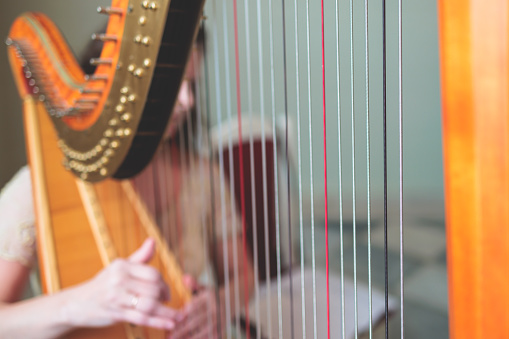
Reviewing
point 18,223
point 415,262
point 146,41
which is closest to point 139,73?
point 146,41

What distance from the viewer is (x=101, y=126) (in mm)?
710

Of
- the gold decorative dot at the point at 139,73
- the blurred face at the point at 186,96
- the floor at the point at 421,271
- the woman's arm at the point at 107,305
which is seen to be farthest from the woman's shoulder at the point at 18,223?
the floor at the point at 421,271

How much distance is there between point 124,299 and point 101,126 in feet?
0.88

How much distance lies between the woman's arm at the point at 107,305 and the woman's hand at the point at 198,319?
4.0 inches

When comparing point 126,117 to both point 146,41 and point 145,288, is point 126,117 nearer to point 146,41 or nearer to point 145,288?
point 146,41

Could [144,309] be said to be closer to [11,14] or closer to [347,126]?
[347,126]

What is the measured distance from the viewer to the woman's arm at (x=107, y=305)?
74cm

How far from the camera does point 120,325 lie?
0.87 metres

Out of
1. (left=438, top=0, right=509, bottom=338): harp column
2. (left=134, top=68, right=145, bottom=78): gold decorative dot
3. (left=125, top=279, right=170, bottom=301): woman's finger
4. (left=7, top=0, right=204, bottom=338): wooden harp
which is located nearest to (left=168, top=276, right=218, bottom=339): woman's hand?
(left=7, top=0, right=204, bottom=338): wooden harp

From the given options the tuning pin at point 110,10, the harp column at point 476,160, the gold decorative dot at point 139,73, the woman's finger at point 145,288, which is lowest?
the woman's finger at point 145,288

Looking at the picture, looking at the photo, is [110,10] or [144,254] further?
[144,254]

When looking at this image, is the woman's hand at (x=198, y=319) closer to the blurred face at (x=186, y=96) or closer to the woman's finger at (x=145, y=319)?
the woman's finger at (x=145, y=319)

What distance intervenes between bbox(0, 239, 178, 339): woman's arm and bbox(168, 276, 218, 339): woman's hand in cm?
10

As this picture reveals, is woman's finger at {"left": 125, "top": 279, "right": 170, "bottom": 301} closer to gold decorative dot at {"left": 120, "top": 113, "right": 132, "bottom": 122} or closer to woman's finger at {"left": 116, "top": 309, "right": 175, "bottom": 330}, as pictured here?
woman's finger at {"left": 116, "top": 309, "right": 175, "bottom": 330}
